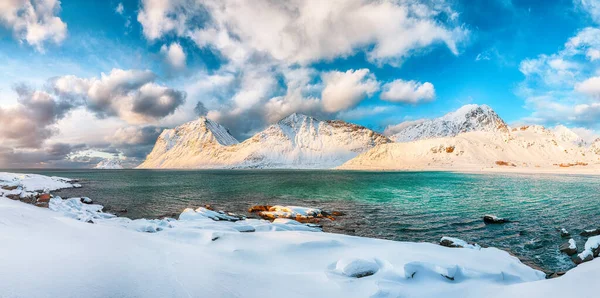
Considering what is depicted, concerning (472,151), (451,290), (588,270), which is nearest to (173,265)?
(451,290)

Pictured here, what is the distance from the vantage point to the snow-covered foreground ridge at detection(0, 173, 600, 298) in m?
5.32

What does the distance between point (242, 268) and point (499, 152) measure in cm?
20626

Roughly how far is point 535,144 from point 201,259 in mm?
225802

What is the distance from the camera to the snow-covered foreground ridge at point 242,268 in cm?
532

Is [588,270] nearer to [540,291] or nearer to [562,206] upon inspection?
[540,291]

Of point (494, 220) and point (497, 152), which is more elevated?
point (497, 152)

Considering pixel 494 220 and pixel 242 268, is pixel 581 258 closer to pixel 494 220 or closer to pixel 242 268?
pixel 494 220

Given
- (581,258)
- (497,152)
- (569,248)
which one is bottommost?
(569,248)

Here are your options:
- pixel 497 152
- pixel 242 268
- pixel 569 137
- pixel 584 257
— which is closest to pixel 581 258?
pixel 584 257

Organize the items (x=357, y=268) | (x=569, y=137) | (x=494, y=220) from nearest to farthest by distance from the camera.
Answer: (x=357, y=268) → (x=494, y=220) → (x=569, y=137)

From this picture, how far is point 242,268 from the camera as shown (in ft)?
25.3

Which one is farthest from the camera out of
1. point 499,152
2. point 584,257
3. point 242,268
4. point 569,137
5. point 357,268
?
point 569,137

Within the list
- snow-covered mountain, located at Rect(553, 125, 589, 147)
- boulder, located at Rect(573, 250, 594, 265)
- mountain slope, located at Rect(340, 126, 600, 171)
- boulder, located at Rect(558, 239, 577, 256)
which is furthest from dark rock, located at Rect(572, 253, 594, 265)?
snow-covered mountain, located at Rect(553, 125, 589, 147)

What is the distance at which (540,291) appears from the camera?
6.05 meters
